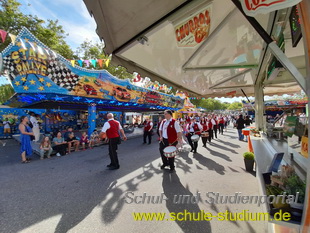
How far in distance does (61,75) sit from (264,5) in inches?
331

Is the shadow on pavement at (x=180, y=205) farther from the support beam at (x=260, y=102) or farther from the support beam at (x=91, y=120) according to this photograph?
the support beam at (x=91, y=120)

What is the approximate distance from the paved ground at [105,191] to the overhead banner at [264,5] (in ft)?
9.30

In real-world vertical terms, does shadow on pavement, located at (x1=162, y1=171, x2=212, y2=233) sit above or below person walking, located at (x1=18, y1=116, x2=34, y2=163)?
below

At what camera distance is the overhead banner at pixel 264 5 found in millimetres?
867

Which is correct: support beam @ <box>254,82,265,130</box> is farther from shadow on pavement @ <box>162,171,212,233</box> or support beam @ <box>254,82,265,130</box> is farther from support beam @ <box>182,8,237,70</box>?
shadow on pavement @ <box>162,171,212,233</box>

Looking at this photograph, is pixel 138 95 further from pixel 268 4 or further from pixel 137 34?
pixel 268 4

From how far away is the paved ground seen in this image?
238 cm

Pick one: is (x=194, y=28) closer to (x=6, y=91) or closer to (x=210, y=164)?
(x=210, y=164)

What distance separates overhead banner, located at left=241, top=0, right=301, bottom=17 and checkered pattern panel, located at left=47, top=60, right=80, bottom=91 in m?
8.19

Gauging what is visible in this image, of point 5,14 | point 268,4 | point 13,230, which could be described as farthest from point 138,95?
point 5,14

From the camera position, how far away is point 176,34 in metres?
2.25

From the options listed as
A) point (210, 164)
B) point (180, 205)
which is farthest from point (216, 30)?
point (210, 164)

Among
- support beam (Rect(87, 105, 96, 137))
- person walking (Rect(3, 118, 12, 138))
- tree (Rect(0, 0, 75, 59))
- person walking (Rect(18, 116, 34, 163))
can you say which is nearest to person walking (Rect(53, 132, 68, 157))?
person walking (Rect(18, 116, 34, 163))

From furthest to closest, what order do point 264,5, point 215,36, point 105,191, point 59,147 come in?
point 59,147
point 105,191
point 215,36
point 264,5
